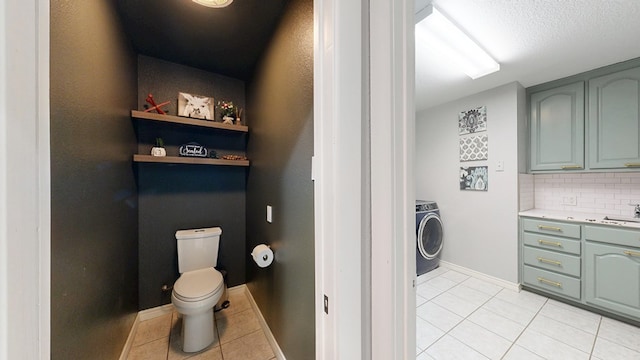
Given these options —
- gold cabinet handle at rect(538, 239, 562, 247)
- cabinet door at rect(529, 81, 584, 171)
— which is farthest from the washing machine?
cabinet door at rect(529, 81, 584, 171)

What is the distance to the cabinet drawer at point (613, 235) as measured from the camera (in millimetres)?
1798

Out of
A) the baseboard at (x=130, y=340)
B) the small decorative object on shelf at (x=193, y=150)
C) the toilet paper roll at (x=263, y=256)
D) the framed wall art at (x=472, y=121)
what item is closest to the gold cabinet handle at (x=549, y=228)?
the framed wall art at (x=472, y=121)

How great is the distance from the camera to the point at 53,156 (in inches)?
29.0

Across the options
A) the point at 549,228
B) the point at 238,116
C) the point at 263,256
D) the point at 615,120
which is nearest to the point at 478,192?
the point at 549,228

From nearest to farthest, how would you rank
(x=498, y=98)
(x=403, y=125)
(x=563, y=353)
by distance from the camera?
1. (x=403, y=125)
2. (x=563, y=353)
3. (x=498, y=98)

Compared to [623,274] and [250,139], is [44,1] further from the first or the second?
[623,274]

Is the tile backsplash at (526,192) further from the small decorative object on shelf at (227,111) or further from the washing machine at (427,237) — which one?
the small decorative object on shelf at (227,111)

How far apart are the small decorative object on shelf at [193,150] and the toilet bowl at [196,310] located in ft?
3.78

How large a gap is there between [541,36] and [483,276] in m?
2.57

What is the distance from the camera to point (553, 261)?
2.19 meters

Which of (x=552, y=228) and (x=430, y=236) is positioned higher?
(x=552, y=228)

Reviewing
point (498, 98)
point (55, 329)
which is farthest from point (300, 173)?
point (498, 98)

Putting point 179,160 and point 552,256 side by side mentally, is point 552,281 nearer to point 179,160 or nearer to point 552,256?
point 552,256

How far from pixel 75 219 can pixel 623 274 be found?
12.6ft
